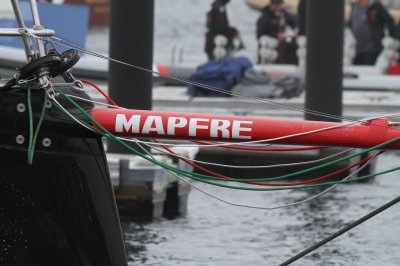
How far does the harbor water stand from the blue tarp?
302 cm

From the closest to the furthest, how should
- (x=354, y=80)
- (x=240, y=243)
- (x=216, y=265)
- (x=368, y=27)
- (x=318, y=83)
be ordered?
(x=216, y=265) → (x=240, y=243) → (x=318, y=83) → (x=354, y=80) → (x=368, y=27)

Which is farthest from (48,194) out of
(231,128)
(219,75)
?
(219,75)

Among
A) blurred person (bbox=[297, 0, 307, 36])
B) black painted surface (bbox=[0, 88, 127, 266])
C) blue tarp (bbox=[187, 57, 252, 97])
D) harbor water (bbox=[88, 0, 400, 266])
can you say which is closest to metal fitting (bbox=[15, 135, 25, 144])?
black painted surface (bbox=[0, 88, 127, 266])

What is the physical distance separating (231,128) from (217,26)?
50.9ft

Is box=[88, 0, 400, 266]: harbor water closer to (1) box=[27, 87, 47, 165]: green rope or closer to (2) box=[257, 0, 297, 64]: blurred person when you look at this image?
(1) box=[27, 87, 47, 165]: green rope

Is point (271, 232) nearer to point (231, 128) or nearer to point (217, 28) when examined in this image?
point (231, 128)

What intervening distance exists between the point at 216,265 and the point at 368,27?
12.9 m

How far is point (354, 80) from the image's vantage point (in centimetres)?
1734

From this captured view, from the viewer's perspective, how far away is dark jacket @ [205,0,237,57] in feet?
67.7

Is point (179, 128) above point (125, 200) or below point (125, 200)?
above

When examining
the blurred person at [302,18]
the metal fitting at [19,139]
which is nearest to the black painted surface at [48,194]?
the metal fitting at [19,139]

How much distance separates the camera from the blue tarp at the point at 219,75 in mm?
15891

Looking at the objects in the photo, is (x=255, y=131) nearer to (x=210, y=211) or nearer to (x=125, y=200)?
(x=125, y=200)

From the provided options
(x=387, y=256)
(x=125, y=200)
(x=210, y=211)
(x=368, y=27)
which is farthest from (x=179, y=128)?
(x=368, y=27)
